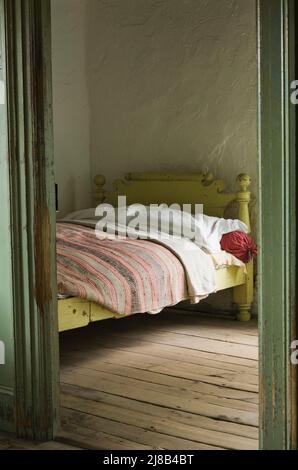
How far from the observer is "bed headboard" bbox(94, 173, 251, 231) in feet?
16.5

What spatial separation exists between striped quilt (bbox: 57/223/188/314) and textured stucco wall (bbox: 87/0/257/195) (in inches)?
49.1

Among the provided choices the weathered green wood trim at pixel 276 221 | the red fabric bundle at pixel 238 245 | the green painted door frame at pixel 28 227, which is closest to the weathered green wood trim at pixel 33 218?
the green painted door frame at pixel 28 227

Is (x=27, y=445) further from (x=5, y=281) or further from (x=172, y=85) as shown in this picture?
(x=172, y=85)

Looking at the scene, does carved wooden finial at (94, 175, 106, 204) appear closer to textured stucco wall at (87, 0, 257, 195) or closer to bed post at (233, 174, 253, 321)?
textured stucco wall at (87, 0, 257, 195)

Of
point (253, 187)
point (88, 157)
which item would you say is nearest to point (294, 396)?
point (253, 187)

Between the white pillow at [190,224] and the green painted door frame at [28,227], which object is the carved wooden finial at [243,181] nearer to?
the white pillow at [190,224]

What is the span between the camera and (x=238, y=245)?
483 centimetres

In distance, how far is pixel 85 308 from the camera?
3740 mm

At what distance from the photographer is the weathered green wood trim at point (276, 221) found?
2072mm

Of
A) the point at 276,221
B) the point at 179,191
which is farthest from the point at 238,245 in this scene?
the point at 276,221

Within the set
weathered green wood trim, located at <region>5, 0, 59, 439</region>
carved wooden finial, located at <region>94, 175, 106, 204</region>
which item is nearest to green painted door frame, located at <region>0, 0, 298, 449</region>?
weathered green wood trim, located at <region>5, 0, 59, 439</region>

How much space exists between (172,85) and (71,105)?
37.2 inches
